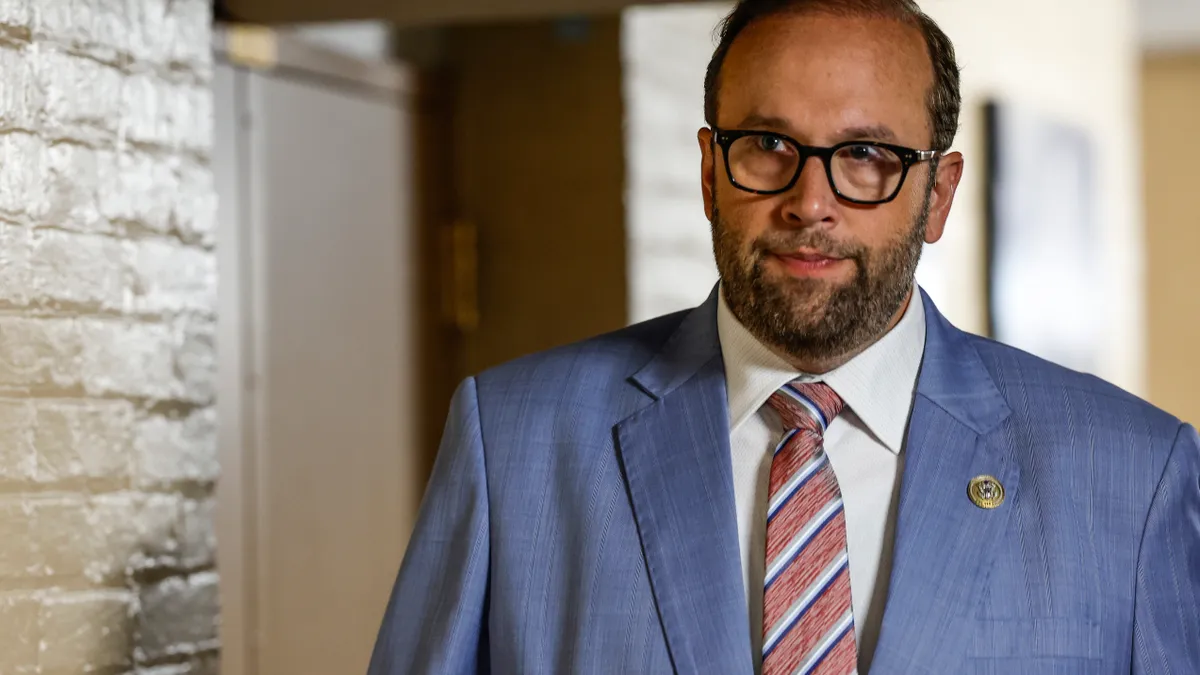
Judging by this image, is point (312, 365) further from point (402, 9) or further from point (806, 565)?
point (806, 565)

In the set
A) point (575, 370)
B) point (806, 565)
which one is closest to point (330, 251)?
point (575, 370)

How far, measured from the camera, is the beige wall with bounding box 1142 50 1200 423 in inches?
264

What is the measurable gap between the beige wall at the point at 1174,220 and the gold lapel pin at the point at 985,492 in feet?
19.0

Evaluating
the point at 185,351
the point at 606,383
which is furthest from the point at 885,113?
the point at 185,351

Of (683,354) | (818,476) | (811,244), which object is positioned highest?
(811,244)

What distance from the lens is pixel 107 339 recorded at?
5.05ft

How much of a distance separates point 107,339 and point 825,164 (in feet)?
2.50

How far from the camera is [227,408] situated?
8.58 ft

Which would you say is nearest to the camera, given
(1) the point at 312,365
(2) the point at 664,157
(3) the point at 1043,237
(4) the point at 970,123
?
(1) the point at 312,365

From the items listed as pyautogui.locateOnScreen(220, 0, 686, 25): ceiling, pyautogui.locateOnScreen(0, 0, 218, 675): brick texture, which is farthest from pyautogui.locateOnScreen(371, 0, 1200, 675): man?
pyautogui.locateOnScreen(220, 0, 686, 25): ceiling

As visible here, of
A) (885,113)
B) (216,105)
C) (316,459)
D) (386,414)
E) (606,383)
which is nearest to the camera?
(885,113)

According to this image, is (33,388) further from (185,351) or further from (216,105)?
(216,105)

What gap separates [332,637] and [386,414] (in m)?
0.47

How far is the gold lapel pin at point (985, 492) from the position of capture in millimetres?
1346
